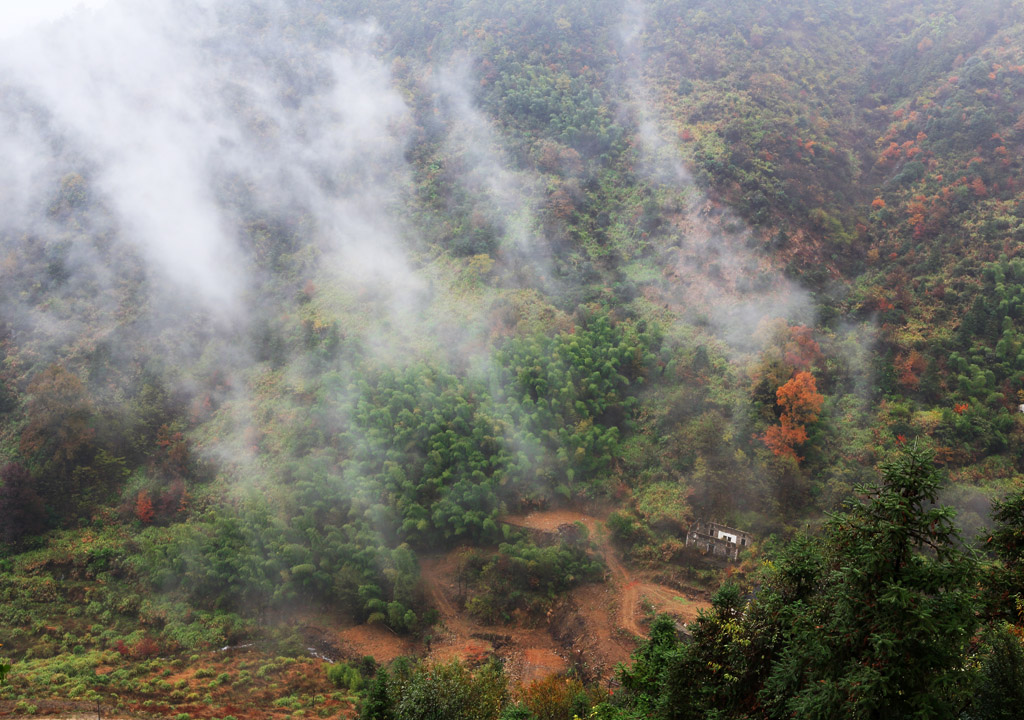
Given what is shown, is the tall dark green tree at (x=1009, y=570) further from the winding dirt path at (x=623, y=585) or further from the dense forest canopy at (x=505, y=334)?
the winding dirt path at (x=623, y=585)

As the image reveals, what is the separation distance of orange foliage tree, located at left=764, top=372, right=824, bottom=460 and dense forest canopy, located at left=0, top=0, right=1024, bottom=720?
8.9 inches

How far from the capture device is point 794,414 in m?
29.3

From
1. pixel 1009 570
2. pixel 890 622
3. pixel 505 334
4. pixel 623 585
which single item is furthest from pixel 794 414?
pixel 890 622

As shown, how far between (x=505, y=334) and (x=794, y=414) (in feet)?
52.0

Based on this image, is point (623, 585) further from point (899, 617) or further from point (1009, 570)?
point (899, 617)

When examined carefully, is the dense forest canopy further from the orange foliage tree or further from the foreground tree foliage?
the orange foliage tree

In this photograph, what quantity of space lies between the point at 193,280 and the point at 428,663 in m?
30.4

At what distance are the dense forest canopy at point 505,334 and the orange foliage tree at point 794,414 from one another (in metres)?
0.23

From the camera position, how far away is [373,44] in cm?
5706

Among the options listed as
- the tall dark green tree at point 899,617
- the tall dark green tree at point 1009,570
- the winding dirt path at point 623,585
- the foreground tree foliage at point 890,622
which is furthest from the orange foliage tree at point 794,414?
the tall dark green tree at point 899,617

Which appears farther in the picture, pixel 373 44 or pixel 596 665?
pixel 373 44

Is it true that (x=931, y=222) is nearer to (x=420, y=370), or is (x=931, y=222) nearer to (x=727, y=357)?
(x=727, y=357)

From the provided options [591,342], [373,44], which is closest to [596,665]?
[591,342]

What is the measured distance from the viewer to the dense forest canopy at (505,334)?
77.3 ft
